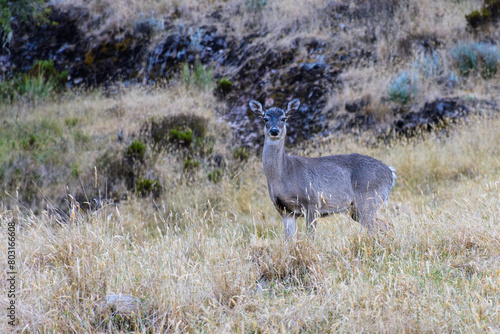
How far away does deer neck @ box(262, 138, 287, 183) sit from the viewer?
6090 mm

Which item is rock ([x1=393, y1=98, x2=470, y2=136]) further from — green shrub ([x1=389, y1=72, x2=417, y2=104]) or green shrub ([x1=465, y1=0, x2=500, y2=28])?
green shrub ([x1=465, y1=0, x2=500, y2=28])

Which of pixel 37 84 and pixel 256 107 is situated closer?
pixel 256 107

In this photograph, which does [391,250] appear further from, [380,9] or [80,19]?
[80,19]

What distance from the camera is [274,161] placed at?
6141 mm

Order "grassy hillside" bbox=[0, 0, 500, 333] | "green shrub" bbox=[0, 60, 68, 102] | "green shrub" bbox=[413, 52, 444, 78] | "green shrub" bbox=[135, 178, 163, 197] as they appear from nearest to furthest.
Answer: "grassy hillside" bbox=[0, 0, 500, 333], "green shrub" bbox=[135, 178, 163, 197], "green shrub" bbox=[413, 52, 444, 78], "green shrub" bbox=[0, 60, 68, 102]

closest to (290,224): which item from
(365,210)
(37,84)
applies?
(365,210)

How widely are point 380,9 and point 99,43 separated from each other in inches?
401

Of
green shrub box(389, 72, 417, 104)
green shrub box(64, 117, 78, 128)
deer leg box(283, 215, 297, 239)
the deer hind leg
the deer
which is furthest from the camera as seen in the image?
green shrub box(64, 117, 78, 128)

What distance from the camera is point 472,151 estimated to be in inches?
378

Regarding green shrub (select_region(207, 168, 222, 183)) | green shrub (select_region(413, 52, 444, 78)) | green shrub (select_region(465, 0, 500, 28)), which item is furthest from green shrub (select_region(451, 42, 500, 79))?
green shrub (select_region(207, 168, 222, 183))

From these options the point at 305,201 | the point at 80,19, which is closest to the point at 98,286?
the point at 305,201

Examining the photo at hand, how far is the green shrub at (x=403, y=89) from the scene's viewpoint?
12.6m

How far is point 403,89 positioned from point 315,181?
7.37 m

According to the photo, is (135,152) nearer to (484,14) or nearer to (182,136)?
(182,136)
